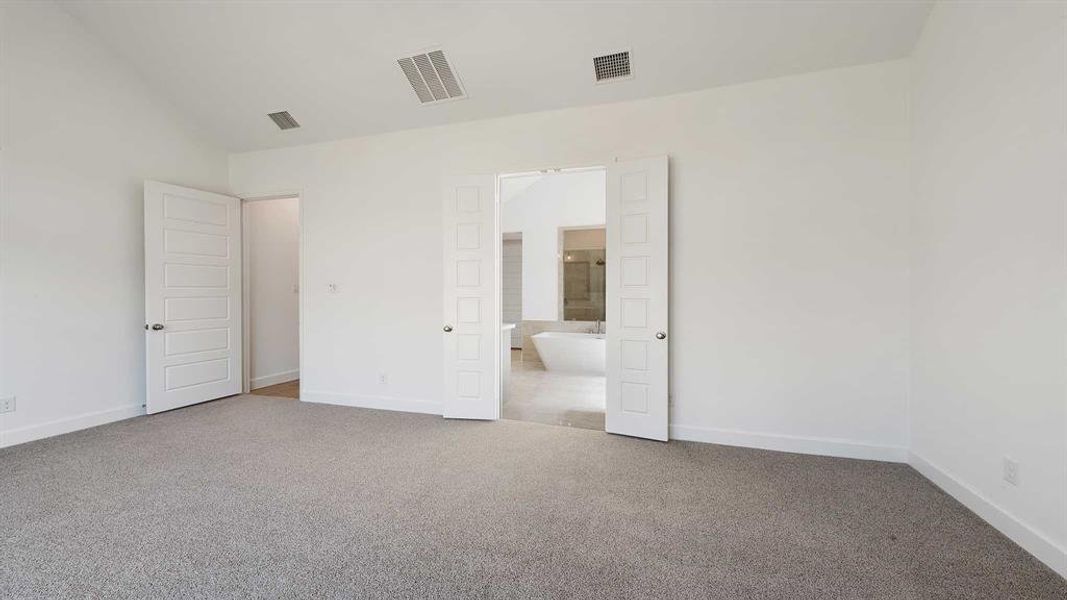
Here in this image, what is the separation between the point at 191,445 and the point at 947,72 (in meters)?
5.43

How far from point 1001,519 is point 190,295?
20.0 ft

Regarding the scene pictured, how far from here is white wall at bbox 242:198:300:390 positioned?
16.8ft

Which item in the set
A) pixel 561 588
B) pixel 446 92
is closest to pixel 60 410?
pixel 446 92

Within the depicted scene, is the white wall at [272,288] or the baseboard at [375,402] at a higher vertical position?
the white wall at [272,288]

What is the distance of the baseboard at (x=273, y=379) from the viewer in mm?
5113

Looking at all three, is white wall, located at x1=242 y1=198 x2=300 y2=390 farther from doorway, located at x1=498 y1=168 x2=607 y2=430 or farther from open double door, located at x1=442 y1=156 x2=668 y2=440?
doorway, located at x1=498 y1=168 x2=607 y2=430

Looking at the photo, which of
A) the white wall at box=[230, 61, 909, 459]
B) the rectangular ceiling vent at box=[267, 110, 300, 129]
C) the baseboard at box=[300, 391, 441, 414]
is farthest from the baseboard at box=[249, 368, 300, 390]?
the rectangular ceiling vent at box=[267, 110, 300, 129]

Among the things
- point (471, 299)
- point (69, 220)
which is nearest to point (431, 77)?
point (471, 299)

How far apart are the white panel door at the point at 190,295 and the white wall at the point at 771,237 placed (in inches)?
90.4

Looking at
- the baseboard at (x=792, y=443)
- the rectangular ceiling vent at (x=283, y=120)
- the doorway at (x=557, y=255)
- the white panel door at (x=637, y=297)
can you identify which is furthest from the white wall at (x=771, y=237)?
the doorway at (x=557, y=255)

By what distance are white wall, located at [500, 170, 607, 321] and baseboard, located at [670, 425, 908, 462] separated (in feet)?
14.5

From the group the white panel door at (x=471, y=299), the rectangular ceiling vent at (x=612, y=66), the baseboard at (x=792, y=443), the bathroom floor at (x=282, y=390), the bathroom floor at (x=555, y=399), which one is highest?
the rectangular ceiling vent at (x=612, y=66)

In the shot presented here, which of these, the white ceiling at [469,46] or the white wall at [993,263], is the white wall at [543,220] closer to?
the white ceiling at [469,46]

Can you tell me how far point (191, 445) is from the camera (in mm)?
3152
